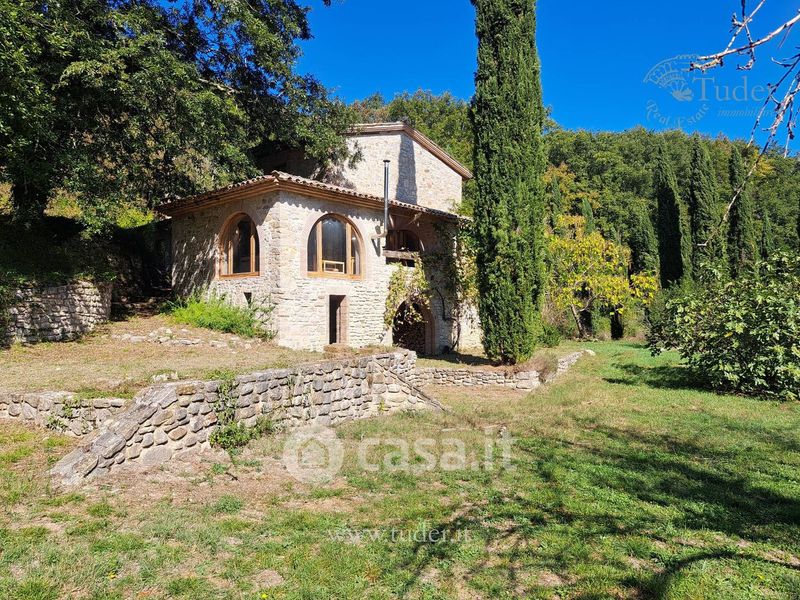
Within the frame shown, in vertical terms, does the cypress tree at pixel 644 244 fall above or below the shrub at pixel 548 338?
above

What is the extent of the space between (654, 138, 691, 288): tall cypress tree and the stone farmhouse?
1447cm

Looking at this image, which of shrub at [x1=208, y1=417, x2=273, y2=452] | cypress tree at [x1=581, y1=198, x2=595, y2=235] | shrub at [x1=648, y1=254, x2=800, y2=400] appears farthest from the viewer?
cypress tree at [x1=581, y1=198, x2=595, y2=235]

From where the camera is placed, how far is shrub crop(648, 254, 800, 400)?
930cm

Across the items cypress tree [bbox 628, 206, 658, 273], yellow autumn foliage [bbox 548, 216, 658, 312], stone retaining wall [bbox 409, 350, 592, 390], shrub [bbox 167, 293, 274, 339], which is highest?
cypress tree [bbox 628, 206, 658, 273]

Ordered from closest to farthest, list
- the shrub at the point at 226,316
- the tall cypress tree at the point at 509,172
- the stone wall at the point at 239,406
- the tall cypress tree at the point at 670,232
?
the stone wall at the point at 239,406 < the tall cypress tree at the point at 509,172 < the shrub at the point at 226,316 < the tall cypress tree at the point at 670,232

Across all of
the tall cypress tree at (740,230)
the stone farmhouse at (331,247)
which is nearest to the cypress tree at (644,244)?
the tall cypress tree at (740,230)

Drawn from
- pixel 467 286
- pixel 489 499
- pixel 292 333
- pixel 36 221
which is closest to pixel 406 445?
pixel 489 499

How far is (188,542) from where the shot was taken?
3.72 metres

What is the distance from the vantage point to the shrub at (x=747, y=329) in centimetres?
930

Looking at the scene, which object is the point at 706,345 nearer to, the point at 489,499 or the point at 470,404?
the point at 470,404

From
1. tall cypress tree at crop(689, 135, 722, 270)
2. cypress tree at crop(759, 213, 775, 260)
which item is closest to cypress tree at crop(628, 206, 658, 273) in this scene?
tall cypress tree at crop(689, 135, 722, 270)

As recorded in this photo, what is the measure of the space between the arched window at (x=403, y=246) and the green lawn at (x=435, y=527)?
917 cm

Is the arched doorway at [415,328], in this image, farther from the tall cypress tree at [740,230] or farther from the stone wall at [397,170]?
the tall cypress tree at [740,230]

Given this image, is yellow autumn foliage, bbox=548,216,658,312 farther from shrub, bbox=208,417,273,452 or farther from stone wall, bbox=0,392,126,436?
stone wall, bbox=0,392,126,436
